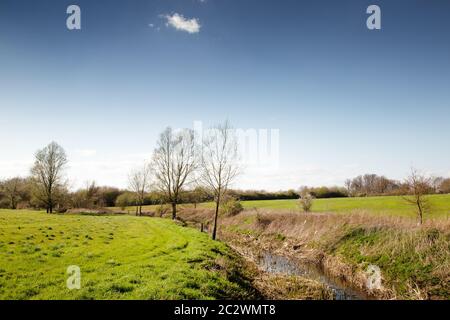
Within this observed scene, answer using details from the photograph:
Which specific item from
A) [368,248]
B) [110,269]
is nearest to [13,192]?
[110,269]

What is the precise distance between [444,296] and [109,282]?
1412cm

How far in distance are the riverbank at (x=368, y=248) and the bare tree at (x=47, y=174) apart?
4036 cm

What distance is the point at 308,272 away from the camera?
60.1 ft

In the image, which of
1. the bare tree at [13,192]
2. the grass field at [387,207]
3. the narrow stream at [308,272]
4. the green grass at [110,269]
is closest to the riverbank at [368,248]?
the narrow stream at [308,272]

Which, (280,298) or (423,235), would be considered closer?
(280,298)

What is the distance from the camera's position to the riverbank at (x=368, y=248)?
1360 cm

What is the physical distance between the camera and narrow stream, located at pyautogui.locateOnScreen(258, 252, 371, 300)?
14254 mm

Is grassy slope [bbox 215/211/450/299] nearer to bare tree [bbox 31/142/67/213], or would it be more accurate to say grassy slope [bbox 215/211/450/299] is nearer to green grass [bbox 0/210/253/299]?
green grass [bbox 0/210/253/299]

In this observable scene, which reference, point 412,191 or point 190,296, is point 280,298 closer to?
point 190,296

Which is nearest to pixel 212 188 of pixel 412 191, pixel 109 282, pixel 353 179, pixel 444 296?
pixel 109 282

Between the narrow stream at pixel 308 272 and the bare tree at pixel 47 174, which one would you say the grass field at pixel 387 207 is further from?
the bare tree at pixel 47 174

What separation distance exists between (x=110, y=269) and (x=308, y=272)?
12.6 meters

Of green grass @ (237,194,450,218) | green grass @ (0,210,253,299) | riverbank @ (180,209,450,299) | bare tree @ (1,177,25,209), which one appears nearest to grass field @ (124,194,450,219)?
green grass @ (237,194,450,218)
